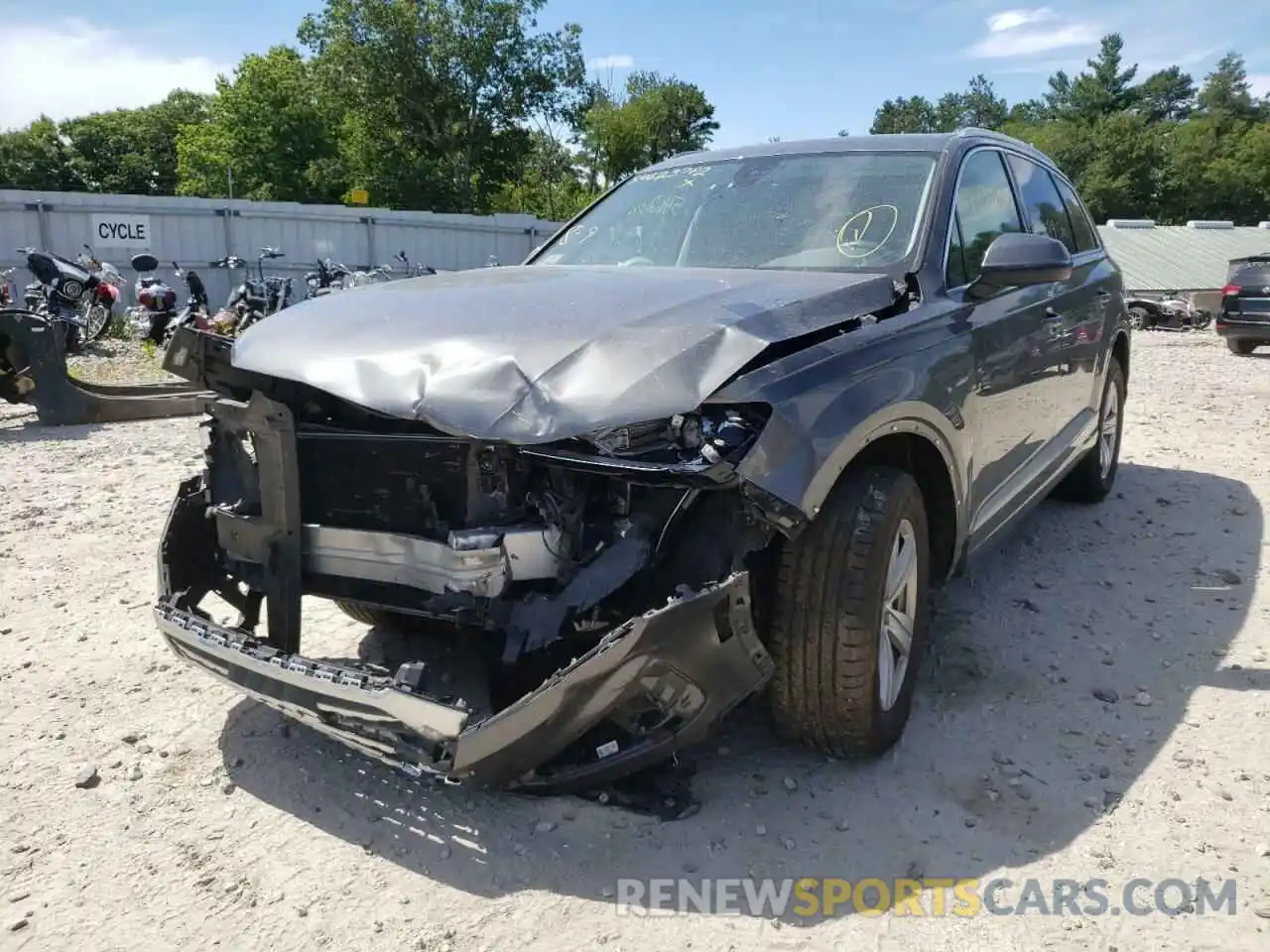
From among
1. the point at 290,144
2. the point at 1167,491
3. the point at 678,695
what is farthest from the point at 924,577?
the point at 290,144

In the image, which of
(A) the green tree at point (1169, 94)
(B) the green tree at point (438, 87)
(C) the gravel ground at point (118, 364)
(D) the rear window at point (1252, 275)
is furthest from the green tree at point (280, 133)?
(A) the green tree at point (1169, 94)

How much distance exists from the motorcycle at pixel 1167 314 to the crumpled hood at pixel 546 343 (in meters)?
18.8

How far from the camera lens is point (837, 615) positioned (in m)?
2.55

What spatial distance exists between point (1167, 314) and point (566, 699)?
66.9 feet

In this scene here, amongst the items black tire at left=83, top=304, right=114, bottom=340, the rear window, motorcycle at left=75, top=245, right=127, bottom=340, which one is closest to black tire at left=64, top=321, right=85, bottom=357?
motorcycle at left=75, top=245, right=127, bottom=340

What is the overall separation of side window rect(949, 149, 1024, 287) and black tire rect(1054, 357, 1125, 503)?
65.7 inches

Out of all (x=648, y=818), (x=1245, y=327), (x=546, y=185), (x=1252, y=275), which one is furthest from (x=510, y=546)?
(x=546, y=185)

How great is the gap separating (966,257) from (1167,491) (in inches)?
134

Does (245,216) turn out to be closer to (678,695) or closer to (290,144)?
(678,695)

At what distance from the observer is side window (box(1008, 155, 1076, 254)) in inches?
171

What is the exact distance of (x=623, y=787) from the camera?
2.76 meters

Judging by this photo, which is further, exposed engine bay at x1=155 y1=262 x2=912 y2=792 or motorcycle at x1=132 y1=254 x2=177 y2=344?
motorcycle at x1=132 y1=254 x2=177 y2=344

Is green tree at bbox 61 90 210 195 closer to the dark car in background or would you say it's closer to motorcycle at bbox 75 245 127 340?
motorcycle at bbox 75 245 127 340

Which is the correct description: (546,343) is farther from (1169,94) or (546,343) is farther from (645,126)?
(1169,94)
